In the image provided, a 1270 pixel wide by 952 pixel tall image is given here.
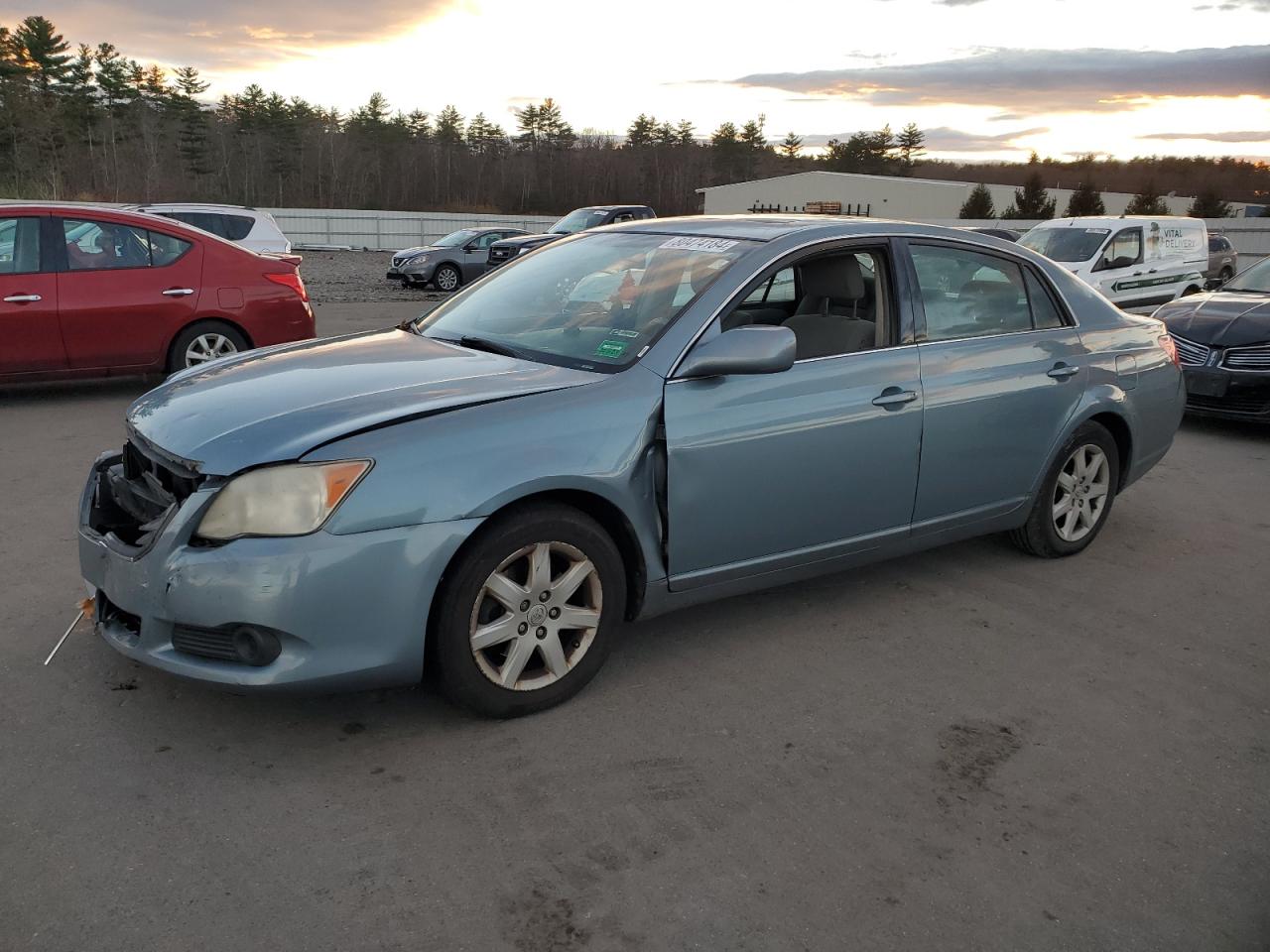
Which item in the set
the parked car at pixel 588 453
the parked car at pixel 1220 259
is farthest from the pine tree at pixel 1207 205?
the parked car at pixel 588 453

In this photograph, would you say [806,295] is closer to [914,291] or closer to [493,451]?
[914,291]

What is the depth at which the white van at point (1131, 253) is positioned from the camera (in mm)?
15516

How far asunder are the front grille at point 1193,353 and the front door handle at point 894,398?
232 inches

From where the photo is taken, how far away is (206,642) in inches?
123

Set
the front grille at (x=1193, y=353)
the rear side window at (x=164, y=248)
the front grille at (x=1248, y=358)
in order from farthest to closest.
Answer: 1. the front grille at (x=1193, y=353)
2. the front grille at (x=1248, y=358)
3. the rear side window at (x=164, y=248)

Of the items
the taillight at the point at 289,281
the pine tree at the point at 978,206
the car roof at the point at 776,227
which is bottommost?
the taillight at the point at 289,281

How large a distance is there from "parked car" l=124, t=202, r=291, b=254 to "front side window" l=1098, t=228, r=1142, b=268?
12194mm

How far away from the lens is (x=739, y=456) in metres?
3.83

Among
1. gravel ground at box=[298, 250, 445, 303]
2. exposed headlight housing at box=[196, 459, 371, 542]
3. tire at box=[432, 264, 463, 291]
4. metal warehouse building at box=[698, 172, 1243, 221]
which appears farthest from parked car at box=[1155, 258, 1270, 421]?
metal warehouse building at box=[698, 172, 1243, 221]

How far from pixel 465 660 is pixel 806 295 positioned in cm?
238

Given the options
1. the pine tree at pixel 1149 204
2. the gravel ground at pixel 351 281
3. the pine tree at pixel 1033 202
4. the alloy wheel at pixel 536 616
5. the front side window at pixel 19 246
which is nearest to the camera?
the alloy wheel at pixel 536 616

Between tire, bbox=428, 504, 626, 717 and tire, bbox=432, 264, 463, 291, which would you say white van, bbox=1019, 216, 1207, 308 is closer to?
tire, bbox=432, 264, 463, 291

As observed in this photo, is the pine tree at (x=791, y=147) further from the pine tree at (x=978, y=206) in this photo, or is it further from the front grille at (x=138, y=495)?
the front grille at (x=138, y=495)

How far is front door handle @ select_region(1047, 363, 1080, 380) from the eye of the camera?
16.4 feet
